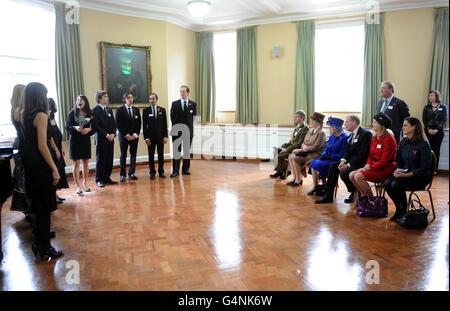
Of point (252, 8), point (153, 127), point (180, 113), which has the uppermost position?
point (252, 8)

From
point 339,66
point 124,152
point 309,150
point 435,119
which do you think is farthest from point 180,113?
point 435,119

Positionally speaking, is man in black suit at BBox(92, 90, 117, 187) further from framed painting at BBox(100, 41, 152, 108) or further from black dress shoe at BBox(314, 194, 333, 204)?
black dress shoe at BBox(314, 194, 333, 204)

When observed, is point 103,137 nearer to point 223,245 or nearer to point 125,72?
point 125,72

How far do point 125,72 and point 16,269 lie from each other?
219 inches

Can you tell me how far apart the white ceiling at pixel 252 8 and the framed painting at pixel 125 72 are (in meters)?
0.80

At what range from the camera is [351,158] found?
4750 mm

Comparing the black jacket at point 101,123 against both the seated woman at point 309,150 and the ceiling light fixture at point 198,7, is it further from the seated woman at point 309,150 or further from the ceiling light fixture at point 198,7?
the seated woman at point 309,150

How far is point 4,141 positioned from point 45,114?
12.4 feet

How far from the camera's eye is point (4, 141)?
593cm

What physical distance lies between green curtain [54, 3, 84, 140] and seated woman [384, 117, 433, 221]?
19.6 feet

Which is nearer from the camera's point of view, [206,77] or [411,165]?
[411,165]

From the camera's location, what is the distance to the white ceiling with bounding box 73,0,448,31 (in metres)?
7.19

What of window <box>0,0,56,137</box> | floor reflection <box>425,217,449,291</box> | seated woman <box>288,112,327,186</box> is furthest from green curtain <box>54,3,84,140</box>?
floor reflection <box>425,217,449,291</box>
